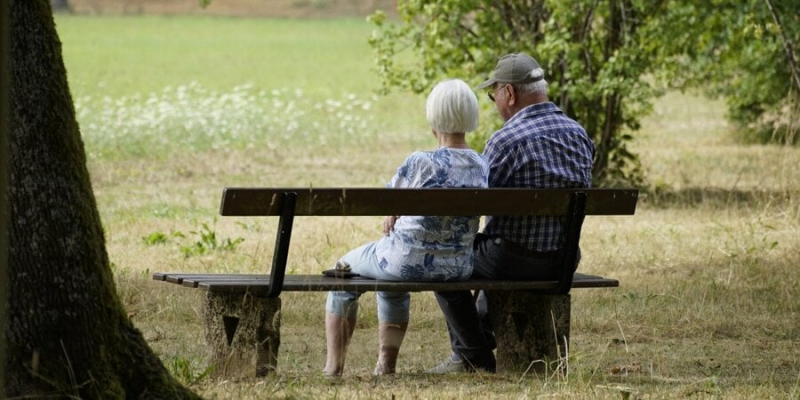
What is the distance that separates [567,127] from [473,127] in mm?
478

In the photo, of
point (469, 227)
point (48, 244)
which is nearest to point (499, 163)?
point (469, 227)

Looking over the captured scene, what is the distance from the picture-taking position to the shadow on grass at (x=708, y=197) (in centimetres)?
1247

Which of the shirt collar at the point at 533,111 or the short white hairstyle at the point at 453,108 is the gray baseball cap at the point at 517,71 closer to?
the shirt collar at the point at 533,111

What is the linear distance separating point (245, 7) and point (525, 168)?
56551 mm

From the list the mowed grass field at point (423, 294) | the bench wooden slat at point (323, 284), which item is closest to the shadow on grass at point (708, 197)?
the mowed grass field at point (423, 294)

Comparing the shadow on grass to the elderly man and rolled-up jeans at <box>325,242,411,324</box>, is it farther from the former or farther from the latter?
rolled-up jeans at <box>325,242,411,324</box>

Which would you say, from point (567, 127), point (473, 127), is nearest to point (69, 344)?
point (473, 127)

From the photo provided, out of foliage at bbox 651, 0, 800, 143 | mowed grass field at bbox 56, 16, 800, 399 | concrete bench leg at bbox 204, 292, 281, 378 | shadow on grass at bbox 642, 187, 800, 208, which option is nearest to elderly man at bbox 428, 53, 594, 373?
mowed grass field at bbox 56, 16, 800, 399

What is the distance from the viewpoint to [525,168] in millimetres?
6273

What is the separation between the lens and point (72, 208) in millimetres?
4617

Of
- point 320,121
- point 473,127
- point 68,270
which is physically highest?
point 473,127

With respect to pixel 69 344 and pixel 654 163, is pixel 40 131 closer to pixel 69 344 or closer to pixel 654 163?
pixel 69 344

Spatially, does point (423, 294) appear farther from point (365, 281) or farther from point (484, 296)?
point (365, 281)

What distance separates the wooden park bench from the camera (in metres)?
5.59
